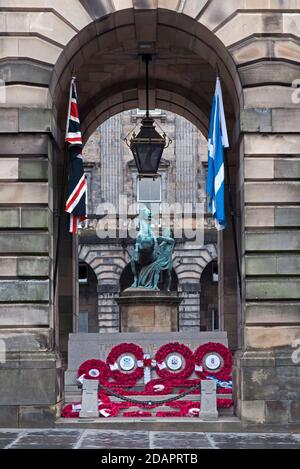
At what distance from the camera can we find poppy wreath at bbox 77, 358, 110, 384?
21.8 metres

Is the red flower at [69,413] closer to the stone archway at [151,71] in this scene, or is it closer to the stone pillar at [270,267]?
the stone pillar at [270,267]

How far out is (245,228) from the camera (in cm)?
1864

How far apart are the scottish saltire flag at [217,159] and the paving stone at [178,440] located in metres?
4.43

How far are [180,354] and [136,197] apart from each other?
36.8m

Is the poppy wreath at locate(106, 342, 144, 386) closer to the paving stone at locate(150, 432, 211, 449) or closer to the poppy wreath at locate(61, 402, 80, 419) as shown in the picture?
the poppy wreath at locate(61, 402, 80, 419)

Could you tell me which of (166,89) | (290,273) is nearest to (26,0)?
(290,273)

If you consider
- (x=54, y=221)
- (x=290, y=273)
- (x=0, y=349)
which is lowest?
(x=0, y=349)

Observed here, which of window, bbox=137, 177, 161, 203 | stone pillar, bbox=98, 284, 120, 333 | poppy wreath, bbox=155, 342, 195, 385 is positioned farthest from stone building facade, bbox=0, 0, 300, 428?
window, bbox=137, 177, 161, 203

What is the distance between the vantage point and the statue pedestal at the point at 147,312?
27062mm

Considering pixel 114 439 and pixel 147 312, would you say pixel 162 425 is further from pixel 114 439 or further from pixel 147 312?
pixel 147 312

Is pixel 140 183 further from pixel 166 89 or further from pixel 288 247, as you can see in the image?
A: pixel 288 247

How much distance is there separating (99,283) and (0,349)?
130 feet

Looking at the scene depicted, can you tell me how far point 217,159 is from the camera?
774 inches

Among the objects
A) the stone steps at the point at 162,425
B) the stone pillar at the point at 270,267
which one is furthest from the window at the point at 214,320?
the stone steps at the point at 162,425
